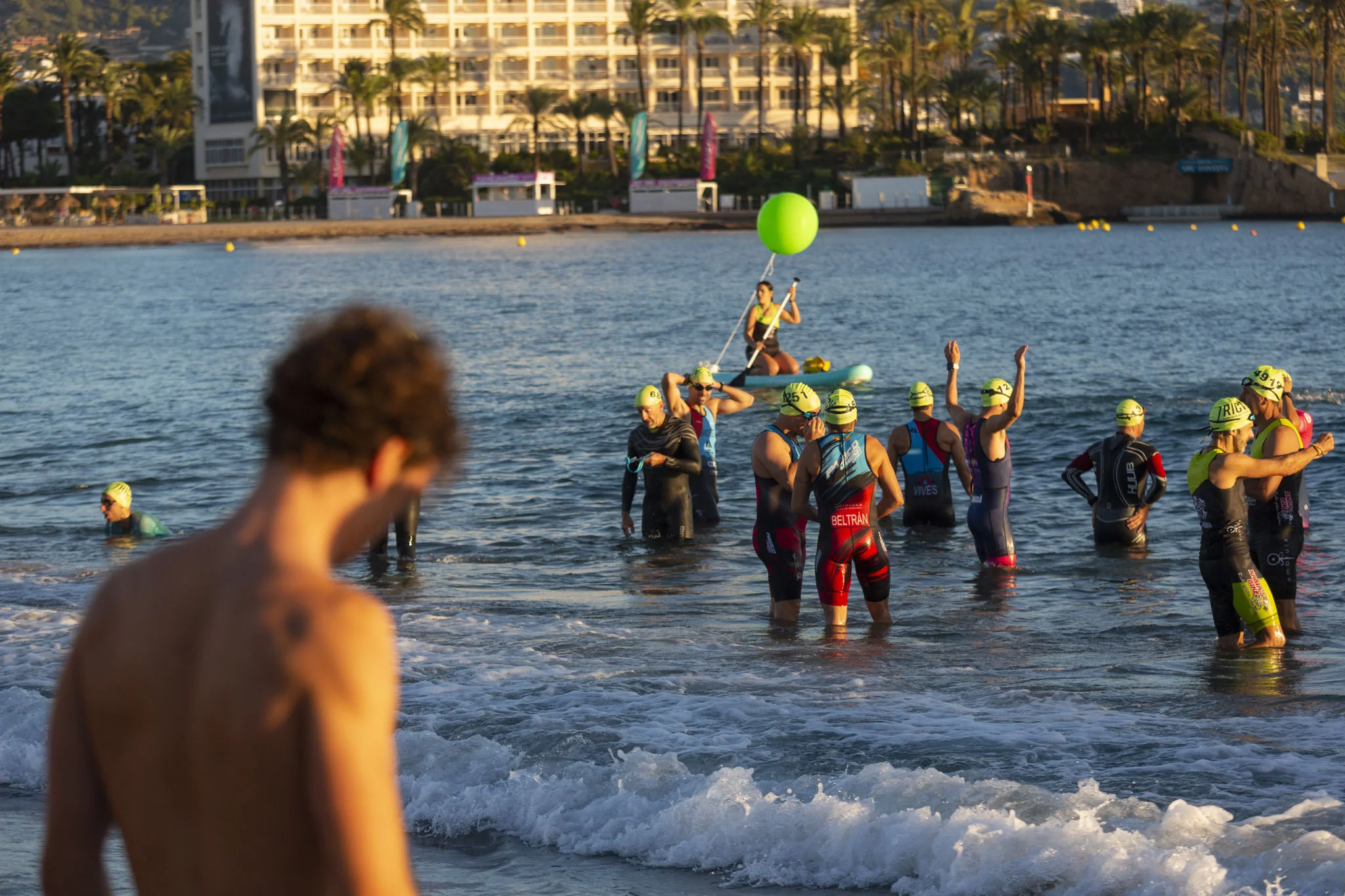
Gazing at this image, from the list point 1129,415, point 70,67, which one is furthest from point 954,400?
point 70,67

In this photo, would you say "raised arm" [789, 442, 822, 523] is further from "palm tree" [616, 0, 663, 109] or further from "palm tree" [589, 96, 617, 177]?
"palm tree" [616, 0, 663, 109]

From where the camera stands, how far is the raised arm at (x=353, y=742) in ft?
6.21

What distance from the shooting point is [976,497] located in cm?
1250

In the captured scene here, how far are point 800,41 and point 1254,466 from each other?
122m

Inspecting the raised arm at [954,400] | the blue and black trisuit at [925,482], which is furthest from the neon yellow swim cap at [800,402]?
the blue and black trisuit at [925,482]

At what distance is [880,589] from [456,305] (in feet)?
141

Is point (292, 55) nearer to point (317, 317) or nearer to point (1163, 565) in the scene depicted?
point (1163, 565)

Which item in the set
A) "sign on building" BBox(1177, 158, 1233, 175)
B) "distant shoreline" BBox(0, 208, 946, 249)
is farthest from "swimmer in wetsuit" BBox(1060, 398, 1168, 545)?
"sign on building" BBox(1177, 158, 1233, 175)

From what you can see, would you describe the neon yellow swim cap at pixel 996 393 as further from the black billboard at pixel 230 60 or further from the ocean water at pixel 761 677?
the black billboard at pixel 230 60

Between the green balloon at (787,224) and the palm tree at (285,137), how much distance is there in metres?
105

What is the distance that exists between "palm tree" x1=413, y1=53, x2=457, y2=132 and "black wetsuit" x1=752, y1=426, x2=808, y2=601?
118611 mm

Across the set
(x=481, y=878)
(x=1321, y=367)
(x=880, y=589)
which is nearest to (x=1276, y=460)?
(x=880, y=589)

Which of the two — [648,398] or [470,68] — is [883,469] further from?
[470,68]

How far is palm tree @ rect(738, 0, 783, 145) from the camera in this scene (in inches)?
5022
